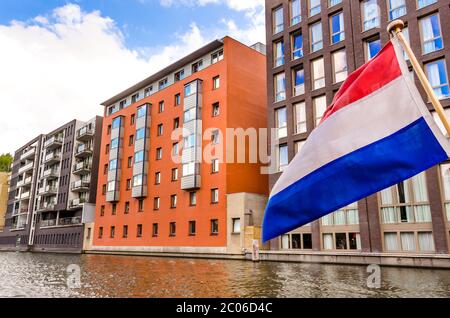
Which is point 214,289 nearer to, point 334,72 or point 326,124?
point 326,124

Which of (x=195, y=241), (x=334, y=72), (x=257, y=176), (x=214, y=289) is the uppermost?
(x=334, y=72)

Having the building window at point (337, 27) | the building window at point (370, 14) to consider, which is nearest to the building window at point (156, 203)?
the building window at point (337, 27)

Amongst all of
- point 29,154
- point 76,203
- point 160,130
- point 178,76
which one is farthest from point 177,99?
point 29,154

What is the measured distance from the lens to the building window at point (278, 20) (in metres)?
35.6

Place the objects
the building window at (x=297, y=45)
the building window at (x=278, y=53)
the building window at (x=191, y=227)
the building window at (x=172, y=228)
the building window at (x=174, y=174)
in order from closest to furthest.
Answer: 1. the building window at (x=297, y=45)
2. the building window at (x=278, y=53)
3. the building window at (x=191, y=227)
4. the building window at (x=172, y=228)
5. the building window at (x=174, y=174)

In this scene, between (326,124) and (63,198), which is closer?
(326,124)

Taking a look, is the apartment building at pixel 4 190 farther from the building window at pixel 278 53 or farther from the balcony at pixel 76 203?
the building window at pixel 278 53

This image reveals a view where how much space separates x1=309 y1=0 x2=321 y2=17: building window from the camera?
32600 millimetres

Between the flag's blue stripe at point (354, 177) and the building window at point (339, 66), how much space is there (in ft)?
Result: 86.8

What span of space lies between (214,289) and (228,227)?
1971 centimetres

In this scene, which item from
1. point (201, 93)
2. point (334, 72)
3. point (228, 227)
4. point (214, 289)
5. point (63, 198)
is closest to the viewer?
point (214, 289)

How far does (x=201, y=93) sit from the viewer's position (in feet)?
131

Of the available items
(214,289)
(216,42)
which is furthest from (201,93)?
(214,289)

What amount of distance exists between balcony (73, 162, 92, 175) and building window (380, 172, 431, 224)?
48.5 m
